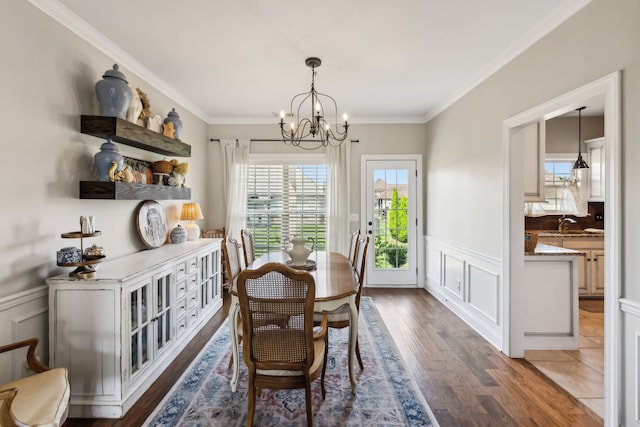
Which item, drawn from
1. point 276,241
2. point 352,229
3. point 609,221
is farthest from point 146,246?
point 609,221

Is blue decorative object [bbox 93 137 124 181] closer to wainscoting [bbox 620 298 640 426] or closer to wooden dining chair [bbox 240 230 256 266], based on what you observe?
wooden dining chair [bbox 240 230 256 266]

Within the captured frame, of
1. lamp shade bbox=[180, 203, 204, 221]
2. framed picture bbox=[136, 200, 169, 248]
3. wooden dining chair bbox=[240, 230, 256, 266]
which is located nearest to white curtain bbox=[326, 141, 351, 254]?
wooden dining chair bbox=[240, 230, 256, 266]

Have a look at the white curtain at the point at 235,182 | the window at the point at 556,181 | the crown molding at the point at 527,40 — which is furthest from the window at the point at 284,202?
the window at the point at 556,181

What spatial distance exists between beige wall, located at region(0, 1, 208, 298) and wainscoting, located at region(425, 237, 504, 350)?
3532 mm

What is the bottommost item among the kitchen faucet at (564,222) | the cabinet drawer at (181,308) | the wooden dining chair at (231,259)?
the cabinet drawer at (181,308)

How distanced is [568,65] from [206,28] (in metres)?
2.62

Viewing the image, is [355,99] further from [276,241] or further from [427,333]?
[427,333]

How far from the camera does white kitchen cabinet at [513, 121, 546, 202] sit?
2.88 meters

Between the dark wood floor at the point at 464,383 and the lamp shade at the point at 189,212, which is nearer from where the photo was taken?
the dark wood floor at the point at 464,383

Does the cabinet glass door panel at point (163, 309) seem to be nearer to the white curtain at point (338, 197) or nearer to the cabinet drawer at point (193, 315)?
the cabinet drawer at point (193, 315)

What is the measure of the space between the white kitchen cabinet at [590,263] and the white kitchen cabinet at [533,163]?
193 centimetres

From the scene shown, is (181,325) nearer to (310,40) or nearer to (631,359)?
(310,40)

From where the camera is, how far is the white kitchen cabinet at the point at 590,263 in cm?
415

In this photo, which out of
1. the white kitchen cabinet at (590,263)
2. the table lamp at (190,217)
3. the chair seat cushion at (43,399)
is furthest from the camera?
the white kitchen cabinet at (590,263)
